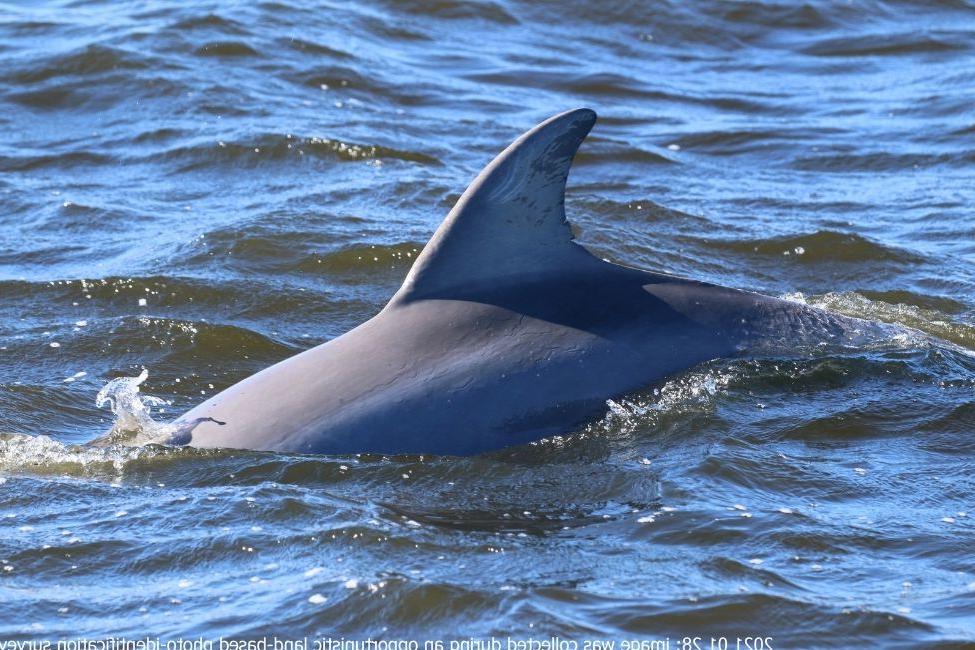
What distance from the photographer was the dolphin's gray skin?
724cm

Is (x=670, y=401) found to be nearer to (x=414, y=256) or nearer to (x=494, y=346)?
(x=494, y=346)

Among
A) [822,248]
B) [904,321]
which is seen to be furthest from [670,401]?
[822,248]

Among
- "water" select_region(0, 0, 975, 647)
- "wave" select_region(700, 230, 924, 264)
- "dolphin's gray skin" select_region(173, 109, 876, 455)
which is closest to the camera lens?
"water" select_region(0, 0, 975, 647)

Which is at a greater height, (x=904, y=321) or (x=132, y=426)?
(x=904, y=321)

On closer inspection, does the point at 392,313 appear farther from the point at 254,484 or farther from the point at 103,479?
the point at 103,479

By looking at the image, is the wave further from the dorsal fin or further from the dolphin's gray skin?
the dorsal fin

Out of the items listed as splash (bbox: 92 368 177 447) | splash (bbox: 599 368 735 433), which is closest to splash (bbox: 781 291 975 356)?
splash (bbox: 599 368 735 433)

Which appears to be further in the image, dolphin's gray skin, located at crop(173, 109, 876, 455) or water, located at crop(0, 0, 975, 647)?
dolphin's gray skin, located at crop(173, 109, 876, 455)

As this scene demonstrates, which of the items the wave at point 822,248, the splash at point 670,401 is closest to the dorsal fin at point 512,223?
the splash at point 670,401

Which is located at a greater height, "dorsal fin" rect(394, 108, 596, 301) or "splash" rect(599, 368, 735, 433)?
"dorsal fin" rect(394, 108, 596, 301)

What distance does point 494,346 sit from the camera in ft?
24.3

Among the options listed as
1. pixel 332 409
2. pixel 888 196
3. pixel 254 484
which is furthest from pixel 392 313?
pixel 888 196

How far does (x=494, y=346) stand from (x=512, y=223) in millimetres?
614

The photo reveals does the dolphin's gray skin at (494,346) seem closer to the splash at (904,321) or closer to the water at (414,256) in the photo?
the water at (414,256)
